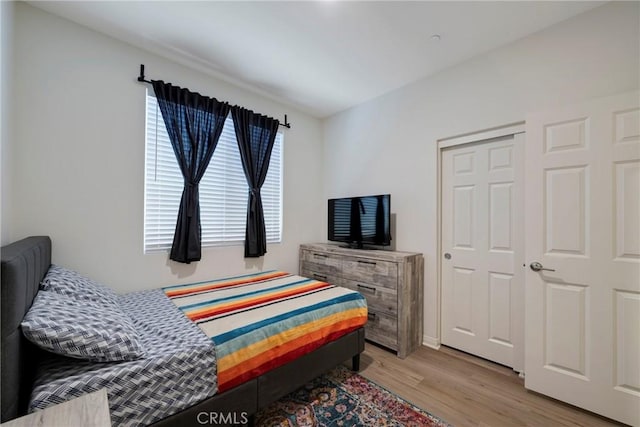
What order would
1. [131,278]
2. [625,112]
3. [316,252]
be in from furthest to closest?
1. [316,252]
2. [131,278]
3. [625,112]

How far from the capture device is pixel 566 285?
1.87 meters

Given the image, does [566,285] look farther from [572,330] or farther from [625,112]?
[625,112]

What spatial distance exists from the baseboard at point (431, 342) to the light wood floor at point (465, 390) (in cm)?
6

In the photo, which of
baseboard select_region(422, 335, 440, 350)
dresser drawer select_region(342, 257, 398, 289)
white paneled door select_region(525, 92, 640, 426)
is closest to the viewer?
white paneled door select_region(525, 92, 640, 426)

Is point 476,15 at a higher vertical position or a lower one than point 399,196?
higher

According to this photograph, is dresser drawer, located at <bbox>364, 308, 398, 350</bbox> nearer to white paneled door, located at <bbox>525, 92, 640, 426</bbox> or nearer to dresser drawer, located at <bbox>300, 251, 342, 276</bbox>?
dresser drawer, located at <bbox>300, 251, 342, 276</bbox>

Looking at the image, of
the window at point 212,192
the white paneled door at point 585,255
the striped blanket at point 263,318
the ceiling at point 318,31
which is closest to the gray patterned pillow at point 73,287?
the striped blanket at point 263,318

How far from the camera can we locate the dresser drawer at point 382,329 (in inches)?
101

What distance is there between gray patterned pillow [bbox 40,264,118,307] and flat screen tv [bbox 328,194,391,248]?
7.68 ft

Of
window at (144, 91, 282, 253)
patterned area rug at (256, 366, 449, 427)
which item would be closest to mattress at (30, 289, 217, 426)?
patterned area rug at (256, 366, 449, 427)

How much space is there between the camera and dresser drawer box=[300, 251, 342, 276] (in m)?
3.08

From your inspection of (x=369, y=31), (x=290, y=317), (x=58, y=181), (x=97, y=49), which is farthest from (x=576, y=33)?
(x=58, y=181)

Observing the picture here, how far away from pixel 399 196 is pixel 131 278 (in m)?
2.86

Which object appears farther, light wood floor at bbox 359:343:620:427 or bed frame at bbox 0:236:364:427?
light wood floor at bbox 359:343:620:427
